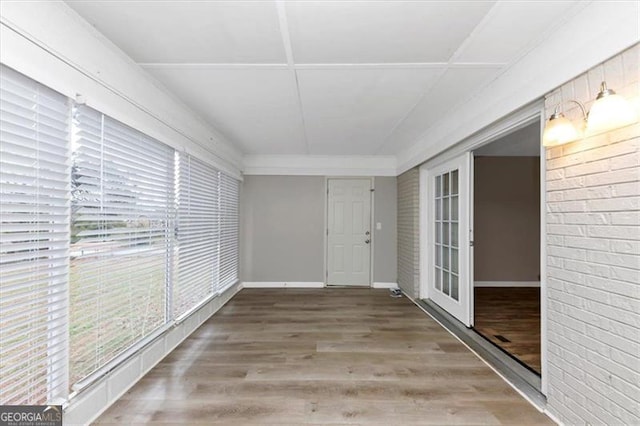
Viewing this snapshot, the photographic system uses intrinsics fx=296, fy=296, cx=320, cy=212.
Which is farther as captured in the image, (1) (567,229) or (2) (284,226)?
(2) (284,226)

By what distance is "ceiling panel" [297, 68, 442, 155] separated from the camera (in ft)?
7.33

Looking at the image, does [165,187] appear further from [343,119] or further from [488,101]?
[488,101]

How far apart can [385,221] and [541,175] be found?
3.39 m

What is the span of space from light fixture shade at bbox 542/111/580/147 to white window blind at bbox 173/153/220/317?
2.93m

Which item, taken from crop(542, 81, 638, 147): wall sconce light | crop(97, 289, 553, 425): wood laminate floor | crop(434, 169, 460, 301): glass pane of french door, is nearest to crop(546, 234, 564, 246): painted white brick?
crop(542, 81, 638, 147): wall sconce light

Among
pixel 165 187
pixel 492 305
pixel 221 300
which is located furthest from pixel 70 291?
pixel 492 305

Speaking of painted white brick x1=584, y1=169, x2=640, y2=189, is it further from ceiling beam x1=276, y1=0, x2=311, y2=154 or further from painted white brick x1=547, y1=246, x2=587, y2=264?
ceiling beam x1=276, y1=0, x2=311, y2=154

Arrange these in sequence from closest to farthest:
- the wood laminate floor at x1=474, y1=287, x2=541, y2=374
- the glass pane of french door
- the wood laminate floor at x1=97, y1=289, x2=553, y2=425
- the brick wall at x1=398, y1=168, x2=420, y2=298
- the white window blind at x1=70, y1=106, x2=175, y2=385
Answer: the white window blind at x1=70, y1=106, x2=175, y2=385 → the wood laminate floor at x1=97, y1=289, x2=553, y2=425 → the wood laminate floor at x1=474, y1=287, x2=541, y2=374 → the glass pane of french door → the brick wall at x1=398, y1=168, x2=420, y2=298

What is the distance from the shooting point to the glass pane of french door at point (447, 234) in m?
3.54

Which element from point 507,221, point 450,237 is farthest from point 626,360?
point 507,221

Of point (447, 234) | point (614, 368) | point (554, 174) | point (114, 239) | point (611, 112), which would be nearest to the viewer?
point (611, 112)

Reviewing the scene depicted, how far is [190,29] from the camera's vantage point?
171 centimetres

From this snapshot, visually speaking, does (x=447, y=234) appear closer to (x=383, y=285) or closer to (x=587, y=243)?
(x=383, y=285)

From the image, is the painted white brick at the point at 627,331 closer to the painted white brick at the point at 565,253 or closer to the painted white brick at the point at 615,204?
the painted white brick at the point at 565,253
